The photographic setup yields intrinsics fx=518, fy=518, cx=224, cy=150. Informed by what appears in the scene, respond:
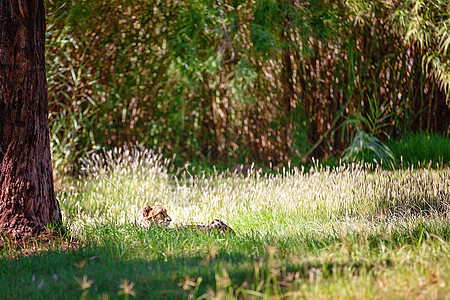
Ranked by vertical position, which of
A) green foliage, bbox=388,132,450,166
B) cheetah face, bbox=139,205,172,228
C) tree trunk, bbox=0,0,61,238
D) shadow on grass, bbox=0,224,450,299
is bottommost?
green foliage, bbox=388,132,450,166

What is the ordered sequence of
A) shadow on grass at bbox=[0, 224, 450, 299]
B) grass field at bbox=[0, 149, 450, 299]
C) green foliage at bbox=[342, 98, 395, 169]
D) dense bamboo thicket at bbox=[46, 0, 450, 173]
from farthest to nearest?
dense bamboo thicket at bbox=[46, 0, 450, 173] < green foliage at bbox=[342, 98, 395, 169] < shadow on grass at bbox=[0, 224, 450, 299] < grass field at bbox=[0, 149, 450, 299]

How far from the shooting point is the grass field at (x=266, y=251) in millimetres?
2385

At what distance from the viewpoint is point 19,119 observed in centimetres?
362

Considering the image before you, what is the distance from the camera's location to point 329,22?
7.08 metres

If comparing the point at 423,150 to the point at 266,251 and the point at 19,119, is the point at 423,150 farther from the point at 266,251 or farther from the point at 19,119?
the point at 19,119

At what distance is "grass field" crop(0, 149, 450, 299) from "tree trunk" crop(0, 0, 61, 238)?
1.01 feet

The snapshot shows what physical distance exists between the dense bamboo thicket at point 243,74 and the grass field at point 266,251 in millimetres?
1875

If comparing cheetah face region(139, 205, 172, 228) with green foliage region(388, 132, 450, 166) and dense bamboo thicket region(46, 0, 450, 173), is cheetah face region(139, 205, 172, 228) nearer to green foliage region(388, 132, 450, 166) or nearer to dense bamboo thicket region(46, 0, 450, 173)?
dense bamboo thicket region(46, 0, 450, 173)

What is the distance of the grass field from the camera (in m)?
2.38

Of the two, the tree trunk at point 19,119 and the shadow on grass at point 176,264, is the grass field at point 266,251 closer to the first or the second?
the shadow on grass at point 176,264

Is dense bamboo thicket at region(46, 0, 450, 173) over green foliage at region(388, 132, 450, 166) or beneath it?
over

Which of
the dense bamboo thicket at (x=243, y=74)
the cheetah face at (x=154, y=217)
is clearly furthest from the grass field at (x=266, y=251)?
the dense bamboo thicket at (x=243, y=74)

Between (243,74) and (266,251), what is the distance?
13.2 ft

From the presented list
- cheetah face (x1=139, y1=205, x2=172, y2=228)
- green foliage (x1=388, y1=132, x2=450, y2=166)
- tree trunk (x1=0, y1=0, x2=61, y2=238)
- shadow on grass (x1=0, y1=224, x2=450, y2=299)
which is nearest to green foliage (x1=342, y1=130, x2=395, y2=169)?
green foliage (x1=388, y1=132, x2=450, y2=166)
